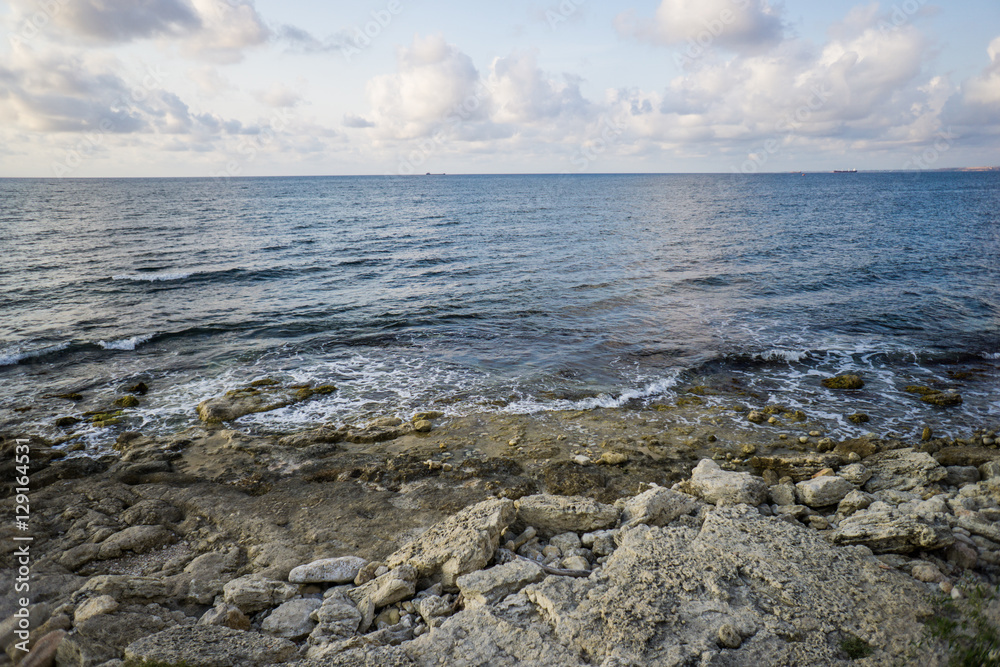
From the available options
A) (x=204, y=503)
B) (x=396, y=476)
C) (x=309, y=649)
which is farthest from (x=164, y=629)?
(x=396, y=476)

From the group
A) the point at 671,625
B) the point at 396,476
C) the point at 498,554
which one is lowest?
the point at 396,476

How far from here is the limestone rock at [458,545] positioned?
723 cm

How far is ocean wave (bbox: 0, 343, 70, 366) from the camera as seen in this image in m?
18.3

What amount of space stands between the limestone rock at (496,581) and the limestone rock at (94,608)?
15.5 ft

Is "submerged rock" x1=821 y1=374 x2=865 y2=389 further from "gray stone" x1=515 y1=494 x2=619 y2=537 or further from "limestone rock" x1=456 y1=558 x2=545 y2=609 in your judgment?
"limestone rock" x1=456 y1=558 x2=545 y2=609

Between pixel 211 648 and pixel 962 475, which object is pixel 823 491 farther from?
pixel 211 648

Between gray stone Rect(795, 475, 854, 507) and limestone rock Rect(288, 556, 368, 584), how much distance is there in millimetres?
8187

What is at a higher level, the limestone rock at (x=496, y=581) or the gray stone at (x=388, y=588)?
the limestone rock at (x=496, y=581)

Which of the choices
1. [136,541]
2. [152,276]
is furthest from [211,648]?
[152,276]

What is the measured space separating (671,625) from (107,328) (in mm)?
25857

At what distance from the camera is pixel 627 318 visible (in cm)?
2422

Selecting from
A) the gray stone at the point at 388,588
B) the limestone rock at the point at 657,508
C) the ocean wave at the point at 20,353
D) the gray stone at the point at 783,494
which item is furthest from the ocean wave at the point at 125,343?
the gray stone at the point at 783,494

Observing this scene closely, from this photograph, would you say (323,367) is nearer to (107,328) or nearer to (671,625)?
(107,328)

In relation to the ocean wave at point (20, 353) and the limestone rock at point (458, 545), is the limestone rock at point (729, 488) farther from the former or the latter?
the ocean wave at point (20, 353)
